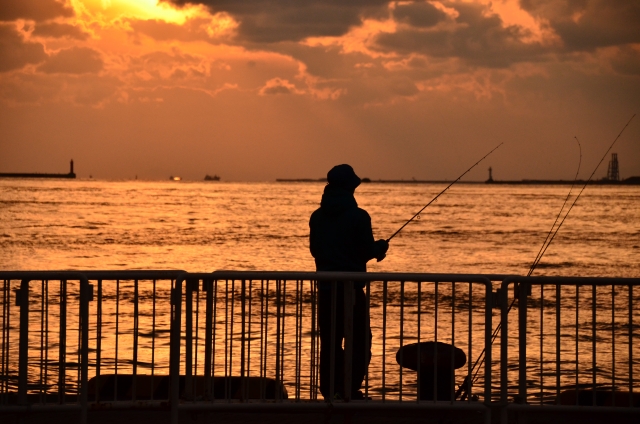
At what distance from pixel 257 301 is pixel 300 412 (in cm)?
1334

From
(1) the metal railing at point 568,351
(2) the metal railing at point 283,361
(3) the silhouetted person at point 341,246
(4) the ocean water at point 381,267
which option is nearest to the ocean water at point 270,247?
(4) the ocean water at point 381,267

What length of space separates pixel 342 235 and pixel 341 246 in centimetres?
9

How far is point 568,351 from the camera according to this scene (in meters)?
14.4

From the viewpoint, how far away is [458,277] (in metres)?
6.49

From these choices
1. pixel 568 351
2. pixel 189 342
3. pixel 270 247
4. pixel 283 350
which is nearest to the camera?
pixel 189 342

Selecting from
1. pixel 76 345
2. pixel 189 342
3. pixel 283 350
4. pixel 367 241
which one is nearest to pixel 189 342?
pixel 189 342

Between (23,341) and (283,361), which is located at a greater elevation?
(23,341)

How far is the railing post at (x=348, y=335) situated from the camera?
6555 mm

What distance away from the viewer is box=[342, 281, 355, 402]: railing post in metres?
6.55

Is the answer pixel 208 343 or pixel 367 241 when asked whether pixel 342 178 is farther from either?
pixel 208 343

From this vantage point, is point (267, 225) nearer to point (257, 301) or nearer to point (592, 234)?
point (592, 234)

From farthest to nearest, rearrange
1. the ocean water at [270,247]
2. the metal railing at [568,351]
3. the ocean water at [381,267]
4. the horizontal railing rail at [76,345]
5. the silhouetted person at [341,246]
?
the ocean water at [270,247]
the ocean water at [381,267]
the silhouetted person at [341,246]
the metal railing at [568,351]
the horizontal railing rail at [76,345]

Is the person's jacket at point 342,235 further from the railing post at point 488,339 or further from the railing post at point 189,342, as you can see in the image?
the railing post at point 189,342

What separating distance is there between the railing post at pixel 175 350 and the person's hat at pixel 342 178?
4.98 ft
